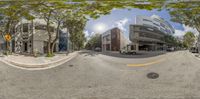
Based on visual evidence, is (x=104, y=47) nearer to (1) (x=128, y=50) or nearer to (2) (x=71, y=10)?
(1) (x=128, y=50)

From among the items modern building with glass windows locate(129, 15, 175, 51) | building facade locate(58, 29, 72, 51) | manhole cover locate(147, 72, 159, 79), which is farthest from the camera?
manhole cover locate(147, 72, 159, 79)

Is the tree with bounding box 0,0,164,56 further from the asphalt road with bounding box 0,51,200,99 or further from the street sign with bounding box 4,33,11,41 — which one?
the asphalt road with bounding box 0,51,200,99

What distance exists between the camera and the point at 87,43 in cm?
255

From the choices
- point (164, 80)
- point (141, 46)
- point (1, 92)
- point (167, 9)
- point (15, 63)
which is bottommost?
point (1, 92)

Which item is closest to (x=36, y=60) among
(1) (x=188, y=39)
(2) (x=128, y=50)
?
(2) (x=128, y=50)

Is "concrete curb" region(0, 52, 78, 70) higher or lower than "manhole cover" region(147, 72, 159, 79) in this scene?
higher

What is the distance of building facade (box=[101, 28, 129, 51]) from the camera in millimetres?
2432

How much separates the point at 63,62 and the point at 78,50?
215 mm

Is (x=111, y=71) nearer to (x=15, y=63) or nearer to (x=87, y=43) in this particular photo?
(x=87, y=43)

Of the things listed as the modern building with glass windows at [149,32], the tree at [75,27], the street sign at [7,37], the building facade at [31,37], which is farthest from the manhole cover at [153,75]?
the street sign at [7,37]

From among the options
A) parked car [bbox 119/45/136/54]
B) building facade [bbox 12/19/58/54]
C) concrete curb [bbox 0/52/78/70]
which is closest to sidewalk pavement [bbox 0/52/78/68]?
concrete curb [bbox 0/52/78/70]

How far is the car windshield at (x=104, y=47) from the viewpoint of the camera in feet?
8.14

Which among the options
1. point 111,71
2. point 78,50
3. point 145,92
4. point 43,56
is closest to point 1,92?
point 43,56

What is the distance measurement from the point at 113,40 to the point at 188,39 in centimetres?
87
